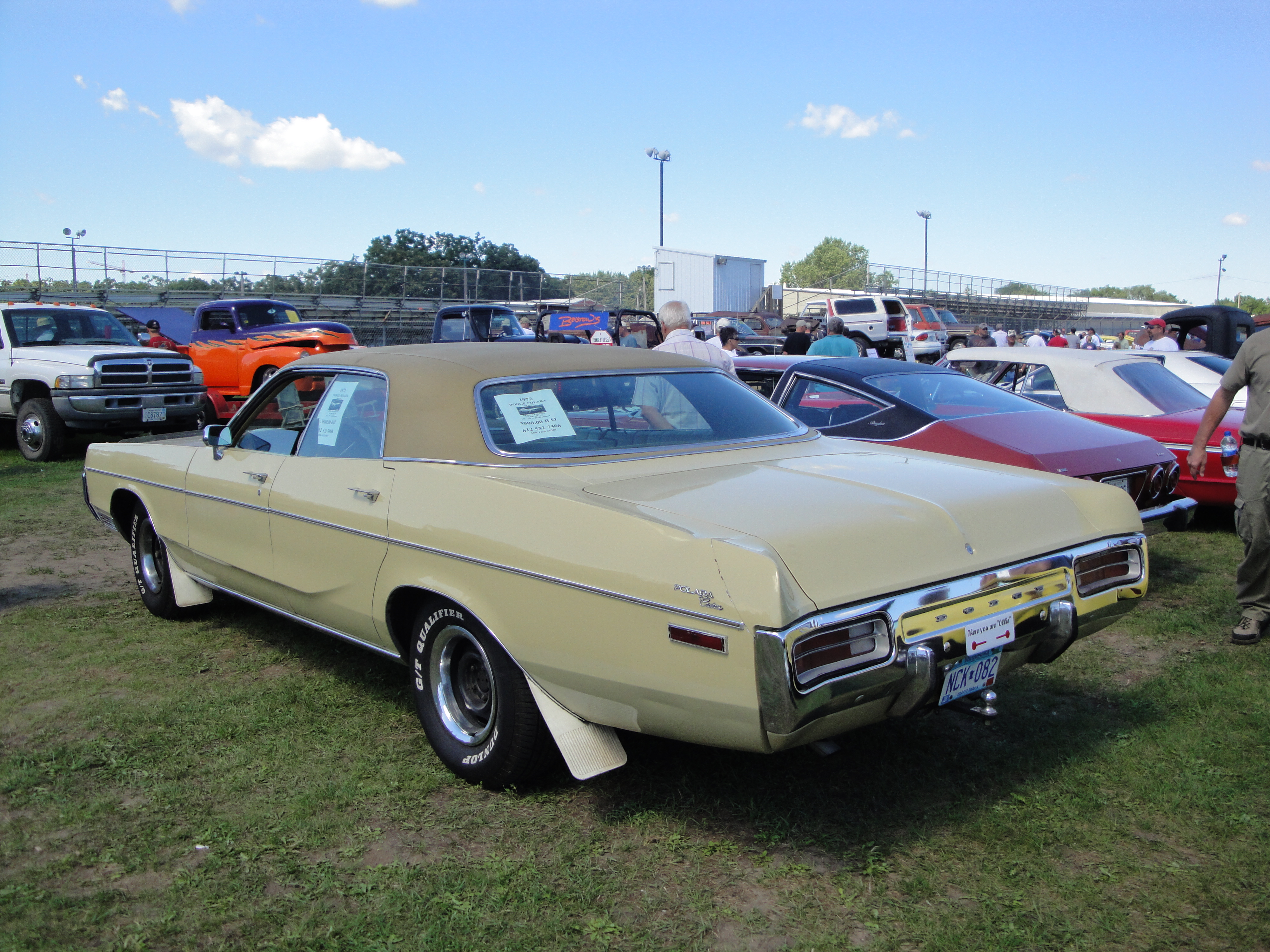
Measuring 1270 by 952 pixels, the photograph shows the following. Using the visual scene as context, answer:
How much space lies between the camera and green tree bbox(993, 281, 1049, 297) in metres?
60.7

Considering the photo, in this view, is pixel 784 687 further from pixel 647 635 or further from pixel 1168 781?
pixel 1168 781

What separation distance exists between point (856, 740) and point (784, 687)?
4.80 ft

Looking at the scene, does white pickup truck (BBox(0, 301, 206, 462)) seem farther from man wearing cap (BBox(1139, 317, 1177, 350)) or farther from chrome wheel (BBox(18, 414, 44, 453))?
man wearing cap (BBox(1139, 317, 1177, 350))

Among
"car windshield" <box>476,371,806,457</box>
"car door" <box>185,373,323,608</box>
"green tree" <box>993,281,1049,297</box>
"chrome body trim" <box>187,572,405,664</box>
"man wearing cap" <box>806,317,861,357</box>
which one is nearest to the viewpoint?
"car windshield" <box>476,371,806,457</box>

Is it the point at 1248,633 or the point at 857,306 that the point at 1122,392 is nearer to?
the point at 1248,633

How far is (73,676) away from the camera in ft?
14.6

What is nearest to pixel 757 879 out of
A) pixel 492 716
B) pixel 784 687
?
pixel 784 687

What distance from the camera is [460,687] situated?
3469 mm


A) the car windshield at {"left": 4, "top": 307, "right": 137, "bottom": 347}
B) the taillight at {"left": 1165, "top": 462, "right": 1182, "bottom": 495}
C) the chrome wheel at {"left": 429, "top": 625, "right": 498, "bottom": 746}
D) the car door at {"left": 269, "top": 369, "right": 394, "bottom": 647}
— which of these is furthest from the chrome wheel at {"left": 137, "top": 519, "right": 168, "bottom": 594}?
the car windshield at {"left": 4, "top": 307, "right": 137, "bottom": 347}

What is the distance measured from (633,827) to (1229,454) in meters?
5.85

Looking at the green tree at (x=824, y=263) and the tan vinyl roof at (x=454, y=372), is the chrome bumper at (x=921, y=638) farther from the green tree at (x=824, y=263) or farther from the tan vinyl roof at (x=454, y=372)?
the green tree at (x=824, y=263)

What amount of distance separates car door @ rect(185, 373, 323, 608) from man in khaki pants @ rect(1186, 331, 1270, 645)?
4253 mm

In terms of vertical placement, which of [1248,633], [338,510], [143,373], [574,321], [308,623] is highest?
[574,321]

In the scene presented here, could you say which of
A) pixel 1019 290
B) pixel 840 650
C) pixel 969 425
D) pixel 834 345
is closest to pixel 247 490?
pixel 840 650
